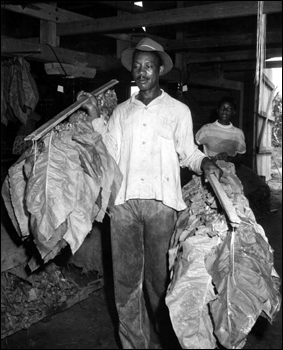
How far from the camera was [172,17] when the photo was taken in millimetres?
4047

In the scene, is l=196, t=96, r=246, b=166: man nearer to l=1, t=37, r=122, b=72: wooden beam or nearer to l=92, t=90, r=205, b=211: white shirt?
l=1, t=37, r=122, b=72: wooden beam

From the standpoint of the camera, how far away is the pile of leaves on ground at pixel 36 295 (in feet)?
11.9

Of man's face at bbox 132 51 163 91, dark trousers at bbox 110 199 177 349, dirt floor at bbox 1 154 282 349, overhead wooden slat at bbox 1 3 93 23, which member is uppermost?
overhead wooden slat at bbox 1 3 93 23

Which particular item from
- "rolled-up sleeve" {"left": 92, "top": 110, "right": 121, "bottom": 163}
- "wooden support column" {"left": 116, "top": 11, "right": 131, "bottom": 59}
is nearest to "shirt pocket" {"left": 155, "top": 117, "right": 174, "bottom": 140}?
"rolled-up sleeve" {"left": 92, "top": 110, "right": 121, "bottom": 163}

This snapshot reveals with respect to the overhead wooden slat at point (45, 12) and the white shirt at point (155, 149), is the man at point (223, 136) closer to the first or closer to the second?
the overhead wooden slat at point (45, 12)

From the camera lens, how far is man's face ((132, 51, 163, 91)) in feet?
9.03

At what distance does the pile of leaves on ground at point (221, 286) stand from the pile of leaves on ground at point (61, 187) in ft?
1.98

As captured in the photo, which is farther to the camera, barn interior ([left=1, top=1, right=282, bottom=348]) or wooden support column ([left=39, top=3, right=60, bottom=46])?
wooden support column ([left=39, top=3, right=60, bottom=46])

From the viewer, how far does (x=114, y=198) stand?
2805 mm

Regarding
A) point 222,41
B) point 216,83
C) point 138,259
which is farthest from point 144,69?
point 216,83

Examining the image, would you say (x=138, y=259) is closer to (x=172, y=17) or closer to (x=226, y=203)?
(x=226, y=203)

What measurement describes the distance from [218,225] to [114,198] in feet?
2.40

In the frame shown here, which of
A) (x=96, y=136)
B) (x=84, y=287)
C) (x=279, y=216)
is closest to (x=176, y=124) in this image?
(x=96, y=136)

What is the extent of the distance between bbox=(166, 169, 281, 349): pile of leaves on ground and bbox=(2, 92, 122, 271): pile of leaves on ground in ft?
1.98
